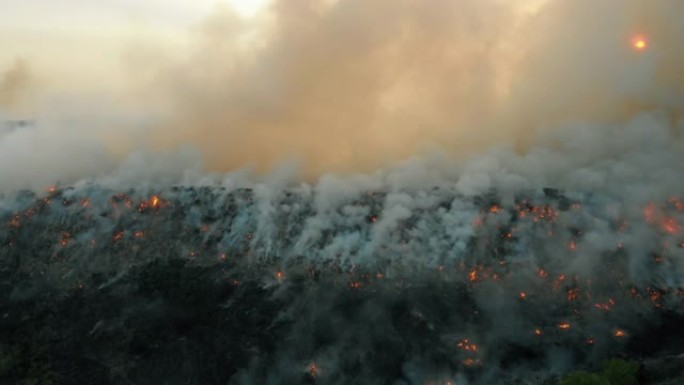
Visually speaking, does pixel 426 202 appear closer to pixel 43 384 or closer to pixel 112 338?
pixel 112 338

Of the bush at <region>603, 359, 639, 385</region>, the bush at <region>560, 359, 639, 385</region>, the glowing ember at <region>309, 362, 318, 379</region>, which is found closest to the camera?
the bush at <region>560, 359, 639, 385</region>

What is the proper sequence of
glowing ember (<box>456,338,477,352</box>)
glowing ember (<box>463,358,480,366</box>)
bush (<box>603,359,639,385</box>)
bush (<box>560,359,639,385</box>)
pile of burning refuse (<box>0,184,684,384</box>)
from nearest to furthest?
bush (<box>560,359,639,385</box>), bush (<box>603,359,639,385</box>), glowing ember (<box>463,358,480,366</box>), glowing ember (<box>456,338,477,352</box>), pile of burning refuse (<box>0,184,684,384</box>)

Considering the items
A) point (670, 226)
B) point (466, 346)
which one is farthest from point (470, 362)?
point (670, 226)

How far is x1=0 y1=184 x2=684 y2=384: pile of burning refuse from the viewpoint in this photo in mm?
80562

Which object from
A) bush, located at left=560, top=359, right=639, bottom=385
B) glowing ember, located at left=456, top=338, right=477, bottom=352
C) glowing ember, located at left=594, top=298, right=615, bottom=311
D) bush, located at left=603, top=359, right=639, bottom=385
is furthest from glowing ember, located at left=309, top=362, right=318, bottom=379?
glowing ember, located at left=594, top=298, right=615, bottom=311

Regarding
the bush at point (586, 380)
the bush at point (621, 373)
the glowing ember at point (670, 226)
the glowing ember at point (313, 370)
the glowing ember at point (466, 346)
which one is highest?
the glowing ember at point (670, 226)

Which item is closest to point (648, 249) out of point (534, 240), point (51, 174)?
point (534, 240)

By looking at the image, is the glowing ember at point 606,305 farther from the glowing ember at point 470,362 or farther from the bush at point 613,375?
the glowing ember at point 470,362

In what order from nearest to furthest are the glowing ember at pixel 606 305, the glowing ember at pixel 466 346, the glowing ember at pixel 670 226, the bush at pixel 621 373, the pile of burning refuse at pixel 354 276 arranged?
the bush at pixel 621 373, the glowing ember at pixel 466 346, the pile of burning refuse at pixel 354 276, the glowing ember at pixel 606 305, the glowing ember at pixel 670 226

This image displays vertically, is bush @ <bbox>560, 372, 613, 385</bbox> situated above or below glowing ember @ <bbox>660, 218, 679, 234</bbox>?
below

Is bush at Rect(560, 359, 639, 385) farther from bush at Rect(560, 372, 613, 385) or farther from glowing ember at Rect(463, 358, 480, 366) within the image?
glowing ember at Rect(463, 358, 480, 366)

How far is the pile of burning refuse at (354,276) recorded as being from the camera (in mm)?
80562

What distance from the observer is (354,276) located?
92438 mm

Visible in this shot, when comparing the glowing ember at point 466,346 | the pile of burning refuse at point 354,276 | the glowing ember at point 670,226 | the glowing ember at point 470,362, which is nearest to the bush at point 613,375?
the pile of burning refuse at point 354,276
